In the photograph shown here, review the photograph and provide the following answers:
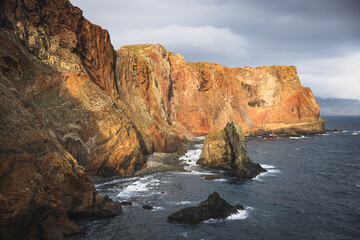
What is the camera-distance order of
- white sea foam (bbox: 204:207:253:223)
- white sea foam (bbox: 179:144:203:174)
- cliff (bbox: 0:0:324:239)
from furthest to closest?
white sea foam (bbox: 179:144:203:174) < white sea foam (bbox: 204:207:253:223) < cliff (bbox: 0:0:324:239)

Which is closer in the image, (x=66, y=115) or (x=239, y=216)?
(x=239, y=216)

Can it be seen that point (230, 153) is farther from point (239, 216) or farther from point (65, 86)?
point (65, 86)

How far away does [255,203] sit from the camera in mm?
33219

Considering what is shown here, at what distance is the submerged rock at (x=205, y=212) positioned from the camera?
27094 millimetres

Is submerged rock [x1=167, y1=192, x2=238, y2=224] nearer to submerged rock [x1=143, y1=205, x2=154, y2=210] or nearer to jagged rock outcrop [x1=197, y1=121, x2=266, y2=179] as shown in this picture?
submerged rock [x1=143, y1=205, x2=154, y2=210]

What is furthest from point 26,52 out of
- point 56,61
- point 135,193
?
point 135,193

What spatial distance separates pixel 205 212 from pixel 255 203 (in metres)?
8.84

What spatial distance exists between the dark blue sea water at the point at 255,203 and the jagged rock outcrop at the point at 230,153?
2488 millimetres

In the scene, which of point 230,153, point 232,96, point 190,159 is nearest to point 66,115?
point 190,159

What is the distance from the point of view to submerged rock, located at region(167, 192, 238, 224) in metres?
27.1

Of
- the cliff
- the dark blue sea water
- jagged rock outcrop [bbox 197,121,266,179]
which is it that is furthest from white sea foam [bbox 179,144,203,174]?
the cliff

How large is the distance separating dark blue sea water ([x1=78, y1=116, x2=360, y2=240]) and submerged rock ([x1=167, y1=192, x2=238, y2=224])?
82 centimetres

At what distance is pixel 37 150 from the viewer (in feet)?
74.9

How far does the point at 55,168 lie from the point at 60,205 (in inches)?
134
